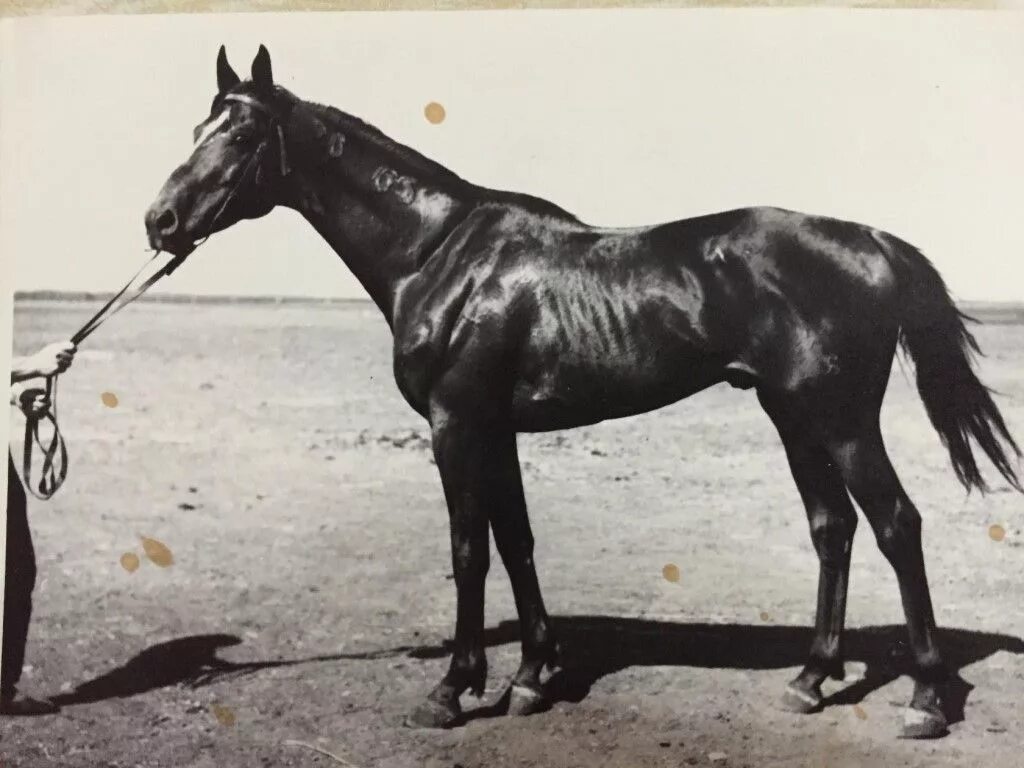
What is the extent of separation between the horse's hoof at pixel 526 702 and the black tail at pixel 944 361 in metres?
1.11

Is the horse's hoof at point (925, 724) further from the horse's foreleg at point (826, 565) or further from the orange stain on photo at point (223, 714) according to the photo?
the orange stain on photo at point (223, 714)

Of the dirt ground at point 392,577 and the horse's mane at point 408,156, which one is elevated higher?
the horse's mane at point 408,156

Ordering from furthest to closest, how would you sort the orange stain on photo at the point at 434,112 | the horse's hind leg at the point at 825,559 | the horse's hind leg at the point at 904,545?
the orange stain on photo at the point at 434,112 → the horse's hind leg at the point at 825,559 → the horse's hind leg at the point at 904,545

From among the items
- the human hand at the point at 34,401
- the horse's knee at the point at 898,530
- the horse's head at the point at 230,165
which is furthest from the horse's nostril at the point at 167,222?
the horse's knee at the point at 898,530

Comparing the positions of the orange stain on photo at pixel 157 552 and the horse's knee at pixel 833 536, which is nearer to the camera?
the horse's knee at pixel 833 536

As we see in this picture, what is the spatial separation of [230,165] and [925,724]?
2068 mm

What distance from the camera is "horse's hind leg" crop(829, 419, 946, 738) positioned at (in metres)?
1.97

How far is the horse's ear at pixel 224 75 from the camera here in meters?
2.23

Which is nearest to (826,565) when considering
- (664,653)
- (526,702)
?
(664,653)

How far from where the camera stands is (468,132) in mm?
2301

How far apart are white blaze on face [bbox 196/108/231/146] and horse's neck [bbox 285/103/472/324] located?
200 millimetres

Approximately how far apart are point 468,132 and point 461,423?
0.77m

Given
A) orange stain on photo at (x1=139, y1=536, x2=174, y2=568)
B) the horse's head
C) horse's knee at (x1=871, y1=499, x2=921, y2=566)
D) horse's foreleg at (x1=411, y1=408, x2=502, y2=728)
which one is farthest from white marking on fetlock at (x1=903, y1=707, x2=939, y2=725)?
the horse's head

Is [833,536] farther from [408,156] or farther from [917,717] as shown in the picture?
[408,156]
